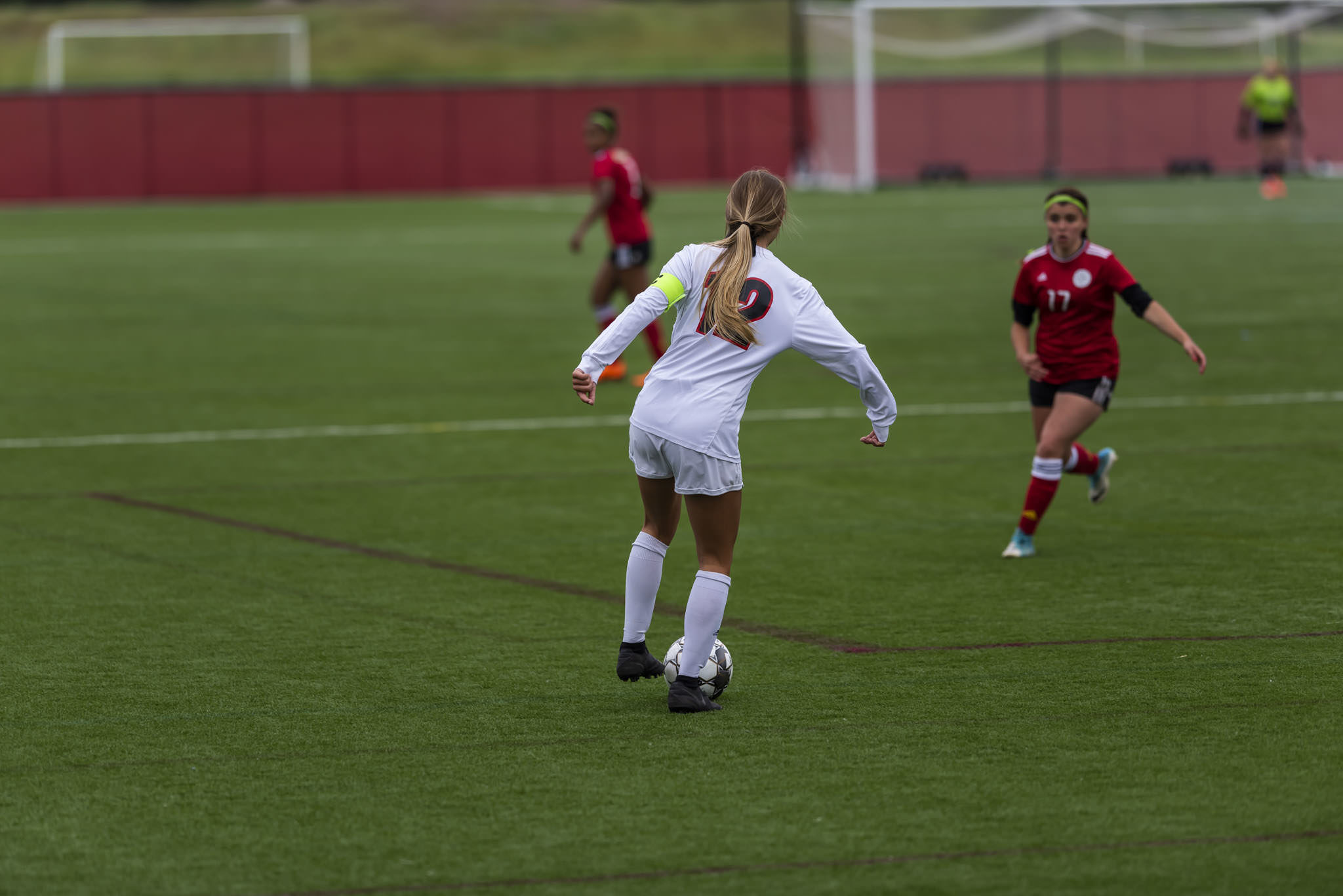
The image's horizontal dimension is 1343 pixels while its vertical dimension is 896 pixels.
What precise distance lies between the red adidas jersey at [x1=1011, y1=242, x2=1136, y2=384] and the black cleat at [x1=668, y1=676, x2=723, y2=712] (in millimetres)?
3587

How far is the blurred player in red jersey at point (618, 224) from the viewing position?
1639 cm

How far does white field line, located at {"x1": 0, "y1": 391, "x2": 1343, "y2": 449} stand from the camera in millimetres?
13164

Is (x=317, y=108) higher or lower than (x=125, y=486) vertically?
higher

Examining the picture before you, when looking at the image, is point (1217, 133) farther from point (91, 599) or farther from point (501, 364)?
point (91, 599)

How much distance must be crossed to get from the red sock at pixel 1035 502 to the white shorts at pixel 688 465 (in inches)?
124

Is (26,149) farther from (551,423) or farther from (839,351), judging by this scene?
(839,351)

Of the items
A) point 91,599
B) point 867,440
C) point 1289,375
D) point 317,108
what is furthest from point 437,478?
point 317,108

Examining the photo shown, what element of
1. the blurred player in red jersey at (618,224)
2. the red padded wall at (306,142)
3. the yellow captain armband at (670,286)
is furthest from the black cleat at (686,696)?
the red padded wall at (306,142)

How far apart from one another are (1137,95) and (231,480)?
122ft

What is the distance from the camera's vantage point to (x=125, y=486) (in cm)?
1131

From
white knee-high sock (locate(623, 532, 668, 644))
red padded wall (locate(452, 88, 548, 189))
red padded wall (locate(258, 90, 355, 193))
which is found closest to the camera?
white knee-high sock (locate(623, 532, 668, 644))

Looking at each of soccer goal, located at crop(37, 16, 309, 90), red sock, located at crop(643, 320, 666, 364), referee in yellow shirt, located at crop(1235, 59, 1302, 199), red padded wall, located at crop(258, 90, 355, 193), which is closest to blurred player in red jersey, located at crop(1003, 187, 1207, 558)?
red sock, located at crop(643, 320, 666, 364)

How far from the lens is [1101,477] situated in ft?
33.2

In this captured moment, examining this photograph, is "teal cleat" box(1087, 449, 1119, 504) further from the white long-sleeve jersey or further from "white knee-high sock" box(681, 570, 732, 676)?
"white knee-high sock" box(681, 570, 732, 676)
